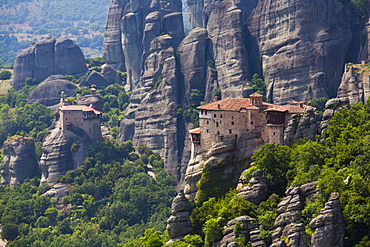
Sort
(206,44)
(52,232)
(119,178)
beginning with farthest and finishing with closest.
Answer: (206,44)
(119,178)
(52,232)

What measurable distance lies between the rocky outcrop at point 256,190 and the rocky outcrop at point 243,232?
391cm

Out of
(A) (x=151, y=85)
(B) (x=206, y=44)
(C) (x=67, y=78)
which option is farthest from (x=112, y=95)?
(B) (x=206, y=44)

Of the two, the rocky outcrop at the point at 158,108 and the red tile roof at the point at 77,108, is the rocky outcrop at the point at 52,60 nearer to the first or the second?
the rocky outcrop at the point at 158,108

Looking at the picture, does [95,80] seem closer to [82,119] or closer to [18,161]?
[82,119]

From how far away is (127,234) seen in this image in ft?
407

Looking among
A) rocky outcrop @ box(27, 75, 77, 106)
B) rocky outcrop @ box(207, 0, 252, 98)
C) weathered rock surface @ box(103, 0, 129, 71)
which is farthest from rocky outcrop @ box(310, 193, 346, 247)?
weathered rock surface @ box(103, 0, 129, 71)

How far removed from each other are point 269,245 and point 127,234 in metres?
56.0

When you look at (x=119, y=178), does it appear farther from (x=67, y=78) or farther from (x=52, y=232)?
(x=67, y=78)

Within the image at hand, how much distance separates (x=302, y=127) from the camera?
85.0 m

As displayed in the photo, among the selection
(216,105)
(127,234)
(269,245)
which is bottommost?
(127,234)

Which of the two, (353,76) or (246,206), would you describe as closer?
(246,206)

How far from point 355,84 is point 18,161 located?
63407 mm

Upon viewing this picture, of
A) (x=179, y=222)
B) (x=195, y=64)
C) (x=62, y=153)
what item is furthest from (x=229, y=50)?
(x=179, y=222)

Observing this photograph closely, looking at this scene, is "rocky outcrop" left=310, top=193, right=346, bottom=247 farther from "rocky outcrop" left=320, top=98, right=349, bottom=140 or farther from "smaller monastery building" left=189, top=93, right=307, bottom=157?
"smaller monastery building" left=189, top=93, right=307, bottom=157
